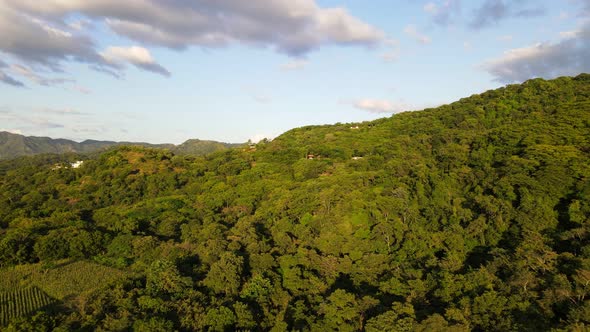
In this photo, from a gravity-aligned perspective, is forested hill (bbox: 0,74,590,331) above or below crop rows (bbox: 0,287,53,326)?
above

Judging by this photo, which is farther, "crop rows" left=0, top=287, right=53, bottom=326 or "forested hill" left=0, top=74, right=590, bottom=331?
"crop rows" left=0, top=287, right=53, bottom=326

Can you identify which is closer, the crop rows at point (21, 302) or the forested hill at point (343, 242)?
the forested hill at point (343, 242)

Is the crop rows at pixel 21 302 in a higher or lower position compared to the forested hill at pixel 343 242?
lower

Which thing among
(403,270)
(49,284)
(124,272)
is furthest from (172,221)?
(403,270)

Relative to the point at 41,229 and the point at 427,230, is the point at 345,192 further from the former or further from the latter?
the point at 41,229
